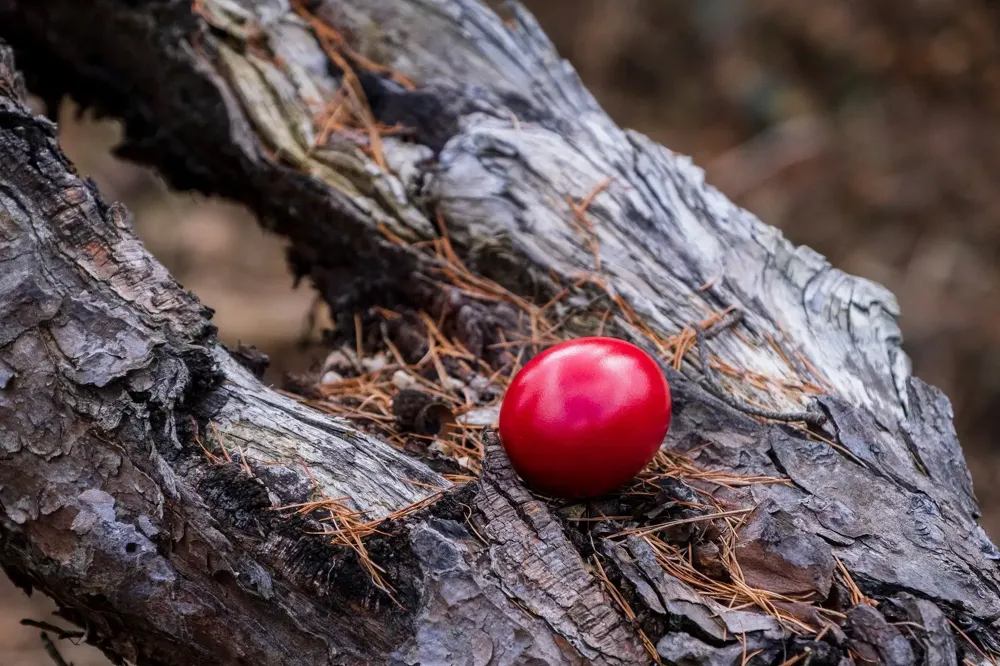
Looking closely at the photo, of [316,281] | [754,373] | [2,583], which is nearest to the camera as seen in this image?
[754,373]

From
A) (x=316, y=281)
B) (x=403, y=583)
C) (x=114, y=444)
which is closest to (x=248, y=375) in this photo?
(x=114, y=444)

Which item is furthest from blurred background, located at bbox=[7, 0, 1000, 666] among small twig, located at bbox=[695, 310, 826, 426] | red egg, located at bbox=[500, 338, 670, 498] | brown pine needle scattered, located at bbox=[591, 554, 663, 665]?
brown pine needle scattered, located at bbox=[591, 554, 663, 665]

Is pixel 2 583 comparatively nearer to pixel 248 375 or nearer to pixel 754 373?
pixel 248 375

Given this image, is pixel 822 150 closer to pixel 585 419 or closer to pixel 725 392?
pixel 725 392

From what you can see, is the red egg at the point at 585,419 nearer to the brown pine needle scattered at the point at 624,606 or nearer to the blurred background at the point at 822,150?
the brown pine needle scattered at the point at 624,606

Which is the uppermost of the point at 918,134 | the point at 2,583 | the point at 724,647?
the point at 918,134

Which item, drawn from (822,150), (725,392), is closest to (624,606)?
(725,392)
